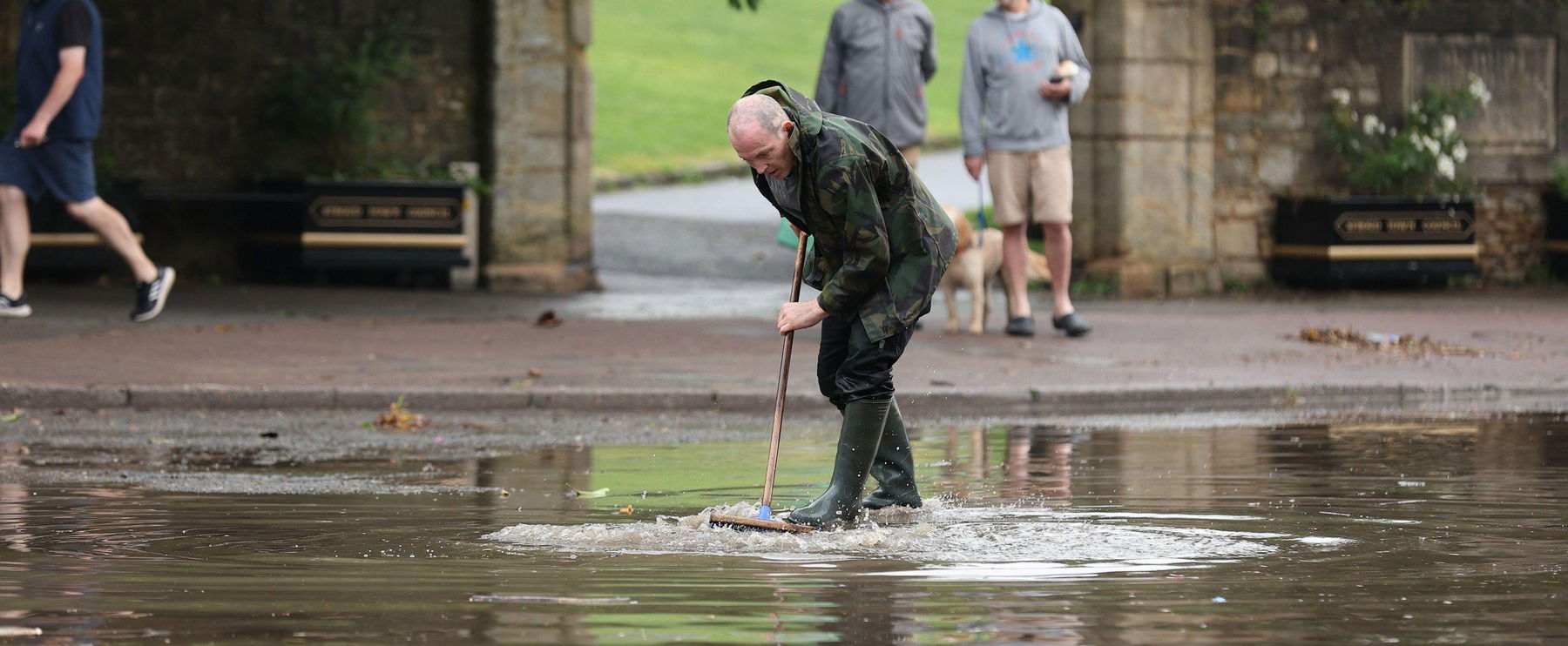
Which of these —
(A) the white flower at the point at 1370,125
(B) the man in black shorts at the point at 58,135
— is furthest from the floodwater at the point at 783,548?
(A) the white flower at the point at 1370,125

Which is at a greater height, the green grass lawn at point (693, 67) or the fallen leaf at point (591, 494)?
the green grass lawn at point (693, 67)

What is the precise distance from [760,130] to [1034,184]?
25.3 ft

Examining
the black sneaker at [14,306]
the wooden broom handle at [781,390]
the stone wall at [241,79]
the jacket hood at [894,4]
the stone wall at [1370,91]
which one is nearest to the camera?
the wooden broom handle at [781,390]

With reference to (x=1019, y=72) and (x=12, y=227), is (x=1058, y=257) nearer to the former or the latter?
(x=1019, y=72)

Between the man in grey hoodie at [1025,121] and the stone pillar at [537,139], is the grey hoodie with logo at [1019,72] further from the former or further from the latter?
the stone pillar at [537,139]

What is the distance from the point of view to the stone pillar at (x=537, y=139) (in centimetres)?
1680

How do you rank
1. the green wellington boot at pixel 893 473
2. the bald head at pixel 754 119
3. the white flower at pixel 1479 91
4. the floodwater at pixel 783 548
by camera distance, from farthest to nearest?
1. the white flower at pixel 1479 91
2. the green wellington boot at pixel 893 473
3. the bald head at pixel 754 119
4. the floodwater at pixel 783 548

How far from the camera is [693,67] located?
50.7 m

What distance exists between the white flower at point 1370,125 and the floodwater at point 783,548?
9479 mm

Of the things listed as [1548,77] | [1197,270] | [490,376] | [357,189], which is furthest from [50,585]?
[1548,77]

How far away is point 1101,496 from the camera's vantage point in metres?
7.03

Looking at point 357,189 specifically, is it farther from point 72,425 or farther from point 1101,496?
point 1101,496

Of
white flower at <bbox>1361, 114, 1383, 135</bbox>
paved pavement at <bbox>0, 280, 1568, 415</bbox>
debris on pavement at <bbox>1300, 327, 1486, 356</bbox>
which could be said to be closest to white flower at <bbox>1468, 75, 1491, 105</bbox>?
white flower at <bbox>1361, 114, 1383, 135</bbox>

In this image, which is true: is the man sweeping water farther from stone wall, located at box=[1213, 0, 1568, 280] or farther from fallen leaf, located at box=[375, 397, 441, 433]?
stone wall, located at box=[1213, 0, 1568, 280]
